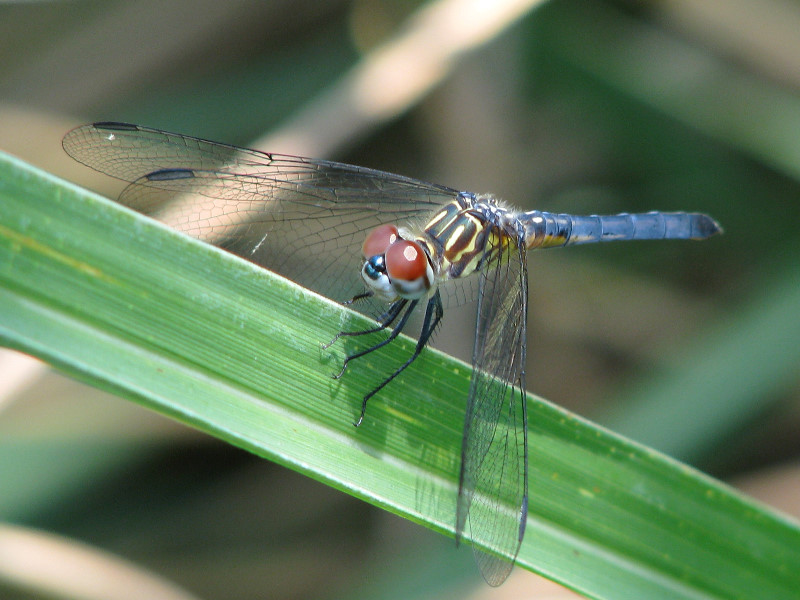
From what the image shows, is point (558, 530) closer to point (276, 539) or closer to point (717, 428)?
point (717, 428)

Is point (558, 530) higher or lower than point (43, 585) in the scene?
higher

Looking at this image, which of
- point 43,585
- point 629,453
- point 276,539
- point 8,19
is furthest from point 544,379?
point 8,19

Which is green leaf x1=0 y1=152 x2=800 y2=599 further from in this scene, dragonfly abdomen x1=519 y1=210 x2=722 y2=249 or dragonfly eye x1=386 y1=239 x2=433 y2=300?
dragonfly abdomen x1=519 y1=210 x2=722 y2=249

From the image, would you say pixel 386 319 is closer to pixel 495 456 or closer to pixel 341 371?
pixel 341 371

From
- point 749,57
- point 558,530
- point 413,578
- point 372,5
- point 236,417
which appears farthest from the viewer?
point 372,5

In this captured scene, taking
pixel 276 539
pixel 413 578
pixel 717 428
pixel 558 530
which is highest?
pixel 558 530

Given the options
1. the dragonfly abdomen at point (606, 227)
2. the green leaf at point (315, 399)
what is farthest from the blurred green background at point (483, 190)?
the green leaf at point (315, 399)

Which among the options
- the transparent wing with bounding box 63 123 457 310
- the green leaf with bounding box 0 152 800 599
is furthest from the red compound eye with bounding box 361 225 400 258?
the green leaf with bounding box 0 152 800 599
